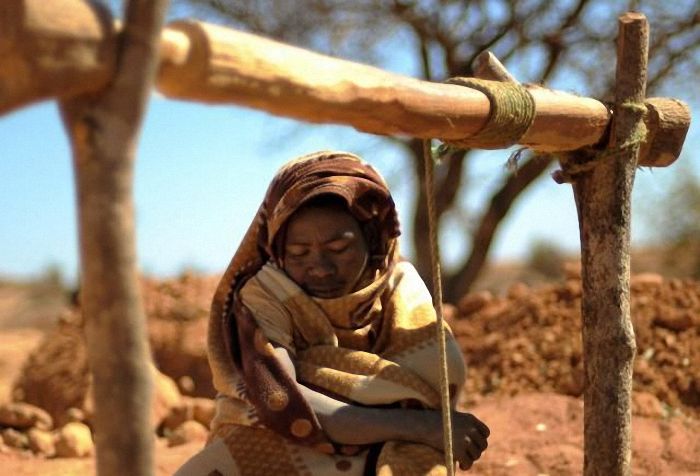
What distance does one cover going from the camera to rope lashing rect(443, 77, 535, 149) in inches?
131

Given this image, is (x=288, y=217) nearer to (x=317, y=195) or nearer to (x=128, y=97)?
(x=317, y=195)

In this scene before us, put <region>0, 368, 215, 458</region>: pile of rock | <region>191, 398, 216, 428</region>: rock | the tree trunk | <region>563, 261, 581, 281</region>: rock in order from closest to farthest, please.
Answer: <region>0, 368, 215, 458</region>: pile of rock
<region>191, 398, 216, 428</region>: rock
<region>563, 261, 581, 281</region>: rock
the tree trunk

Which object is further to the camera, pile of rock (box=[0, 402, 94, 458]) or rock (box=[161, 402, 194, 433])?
rock (box=[161, 402, 194, 433])

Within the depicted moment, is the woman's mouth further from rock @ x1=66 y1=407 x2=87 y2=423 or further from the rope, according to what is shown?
rock @ x1=66 y1=407 x2=87 y2=423

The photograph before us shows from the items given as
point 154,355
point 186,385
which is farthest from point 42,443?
point 154,355

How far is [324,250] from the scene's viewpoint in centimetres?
366

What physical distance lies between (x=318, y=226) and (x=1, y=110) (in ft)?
5.22

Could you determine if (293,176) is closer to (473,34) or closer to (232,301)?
(232,301)

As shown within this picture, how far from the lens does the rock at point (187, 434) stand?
6.37m

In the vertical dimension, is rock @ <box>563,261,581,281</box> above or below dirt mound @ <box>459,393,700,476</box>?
above

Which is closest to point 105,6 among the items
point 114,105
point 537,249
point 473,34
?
point 114,105

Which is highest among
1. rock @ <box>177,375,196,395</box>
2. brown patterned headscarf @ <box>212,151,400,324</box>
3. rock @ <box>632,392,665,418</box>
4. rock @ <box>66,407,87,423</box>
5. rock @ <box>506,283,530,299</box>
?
brown patterned headscarf @ <box>212,151,400,324</box>

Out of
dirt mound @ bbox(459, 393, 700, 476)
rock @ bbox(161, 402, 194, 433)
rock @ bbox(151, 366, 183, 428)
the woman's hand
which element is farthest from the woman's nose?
rock @ bbox(161, 402, 194, 433)

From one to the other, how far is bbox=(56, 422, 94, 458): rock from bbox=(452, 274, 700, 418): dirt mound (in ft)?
8.12
